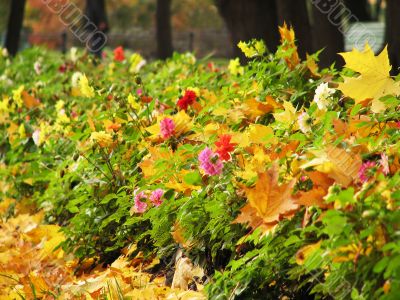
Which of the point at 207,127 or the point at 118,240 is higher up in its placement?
the point at 207,127

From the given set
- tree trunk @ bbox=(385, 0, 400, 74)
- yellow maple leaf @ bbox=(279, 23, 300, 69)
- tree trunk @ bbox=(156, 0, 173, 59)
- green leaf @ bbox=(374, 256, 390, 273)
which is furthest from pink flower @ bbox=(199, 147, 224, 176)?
tree trunk @ bbox=(156, 0, 173, 59)

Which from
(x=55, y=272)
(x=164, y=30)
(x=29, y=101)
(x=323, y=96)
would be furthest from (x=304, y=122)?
(x=164, y=30)

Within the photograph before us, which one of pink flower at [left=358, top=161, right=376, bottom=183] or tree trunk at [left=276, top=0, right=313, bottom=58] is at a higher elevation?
pink flower at [left=358, top=161, right=376, bottom=183]

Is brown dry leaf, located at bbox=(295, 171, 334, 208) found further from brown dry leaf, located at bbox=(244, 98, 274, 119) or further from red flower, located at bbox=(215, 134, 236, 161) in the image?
brown dry leaf, located at bbox=(244, 98, 274, 119)

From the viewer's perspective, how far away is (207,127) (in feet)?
14.1

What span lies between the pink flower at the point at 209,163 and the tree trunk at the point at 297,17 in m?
6.15

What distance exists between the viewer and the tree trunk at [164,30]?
29.6m

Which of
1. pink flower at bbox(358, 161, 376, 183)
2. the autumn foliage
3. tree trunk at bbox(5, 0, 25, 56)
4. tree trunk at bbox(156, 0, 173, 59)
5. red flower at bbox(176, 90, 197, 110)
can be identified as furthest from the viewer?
tree trunk at bbox(156, 0, 173, 59)

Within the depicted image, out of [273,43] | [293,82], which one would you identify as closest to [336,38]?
[273,43]

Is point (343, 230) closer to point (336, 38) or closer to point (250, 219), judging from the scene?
point (250, 219)

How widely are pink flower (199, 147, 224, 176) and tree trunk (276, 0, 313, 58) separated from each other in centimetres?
615

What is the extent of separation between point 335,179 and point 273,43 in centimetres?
732

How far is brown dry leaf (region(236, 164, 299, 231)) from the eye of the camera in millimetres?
3049

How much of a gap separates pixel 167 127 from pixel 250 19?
5887 mm
